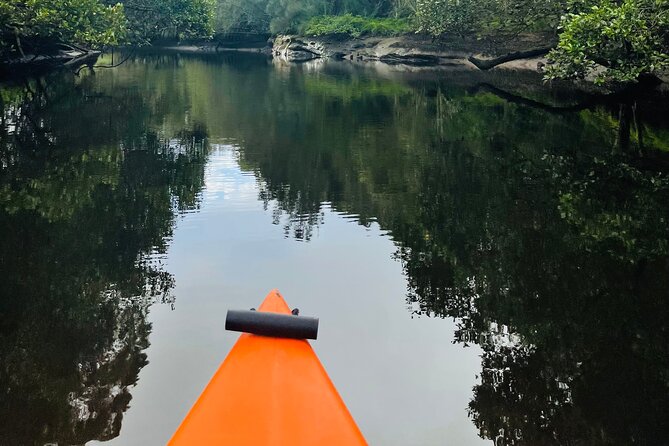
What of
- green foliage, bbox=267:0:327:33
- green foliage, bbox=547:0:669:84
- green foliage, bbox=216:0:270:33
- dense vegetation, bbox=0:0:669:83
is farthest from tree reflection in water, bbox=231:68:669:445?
green foliage, bbox=216:0:270:33

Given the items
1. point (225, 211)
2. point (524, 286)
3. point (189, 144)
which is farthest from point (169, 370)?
point (189, 144)

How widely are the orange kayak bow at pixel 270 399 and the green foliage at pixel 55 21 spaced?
28.0 meters

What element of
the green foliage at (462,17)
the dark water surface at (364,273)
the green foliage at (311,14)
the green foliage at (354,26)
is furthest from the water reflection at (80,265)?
the green foliage at (354,26)

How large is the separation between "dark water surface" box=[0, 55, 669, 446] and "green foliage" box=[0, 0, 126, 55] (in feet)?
47.4

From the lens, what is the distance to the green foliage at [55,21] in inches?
1141

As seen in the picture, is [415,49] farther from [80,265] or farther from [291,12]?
[80,265]

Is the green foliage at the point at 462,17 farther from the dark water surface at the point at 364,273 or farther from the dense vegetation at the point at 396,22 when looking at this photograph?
the dark water surface at the point at 364,273

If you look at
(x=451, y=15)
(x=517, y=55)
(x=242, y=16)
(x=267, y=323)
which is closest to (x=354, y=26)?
(x=451, y=15)

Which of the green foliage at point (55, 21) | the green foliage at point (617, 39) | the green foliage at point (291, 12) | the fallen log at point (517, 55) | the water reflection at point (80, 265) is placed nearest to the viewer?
the water reflection at point (80, 265)

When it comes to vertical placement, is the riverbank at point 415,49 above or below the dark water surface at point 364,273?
above

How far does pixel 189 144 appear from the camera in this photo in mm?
16656

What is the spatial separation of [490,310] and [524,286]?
0.82 metres

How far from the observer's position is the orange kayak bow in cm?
368

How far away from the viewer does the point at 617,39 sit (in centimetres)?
1938
